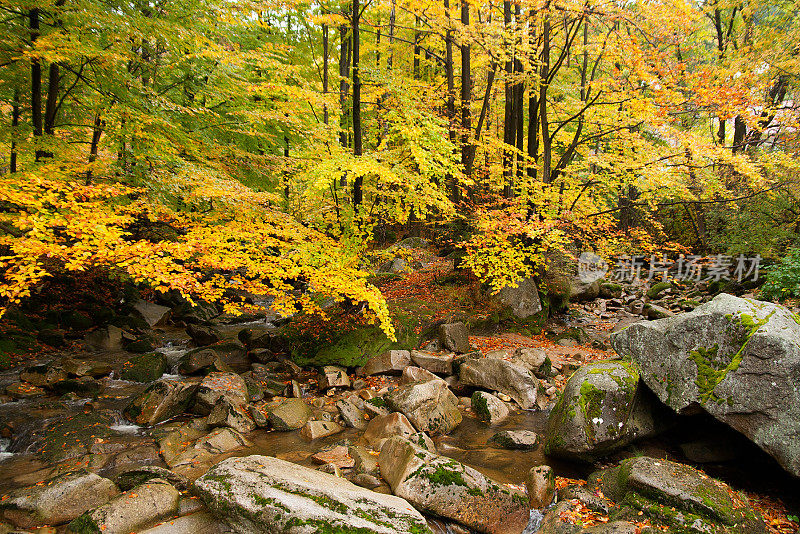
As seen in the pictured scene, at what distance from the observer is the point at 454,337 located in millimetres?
10414

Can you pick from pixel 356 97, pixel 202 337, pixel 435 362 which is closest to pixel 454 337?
pixel 435 362

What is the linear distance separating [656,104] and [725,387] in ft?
32.4

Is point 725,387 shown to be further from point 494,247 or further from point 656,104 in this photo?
point 656,104

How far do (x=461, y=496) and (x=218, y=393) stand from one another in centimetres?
533

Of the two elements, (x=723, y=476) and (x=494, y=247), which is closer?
(x=723, y=476)

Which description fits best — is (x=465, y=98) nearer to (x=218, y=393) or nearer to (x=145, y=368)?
(x=218, y=393)

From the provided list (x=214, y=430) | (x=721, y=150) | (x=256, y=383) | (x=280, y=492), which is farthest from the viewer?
(x=721, y=150)

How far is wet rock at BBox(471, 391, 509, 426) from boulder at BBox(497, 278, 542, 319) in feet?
16.0

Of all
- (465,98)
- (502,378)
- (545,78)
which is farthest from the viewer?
(465,98)

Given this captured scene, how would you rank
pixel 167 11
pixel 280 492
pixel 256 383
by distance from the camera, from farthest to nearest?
pixel 167 11
pixel 256 383
pixel 280 492

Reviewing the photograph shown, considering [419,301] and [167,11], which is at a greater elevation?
[167,11]

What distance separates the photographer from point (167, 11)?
10734 mm

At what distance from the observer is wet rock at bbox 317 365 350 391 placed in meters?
8.90

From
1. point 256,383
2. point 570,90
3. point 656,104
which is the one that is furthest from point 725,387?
point 570,90
